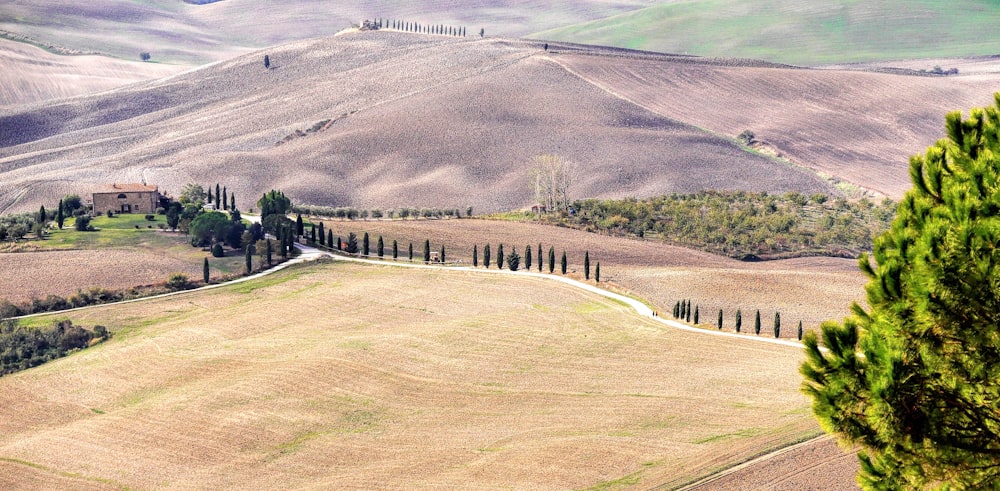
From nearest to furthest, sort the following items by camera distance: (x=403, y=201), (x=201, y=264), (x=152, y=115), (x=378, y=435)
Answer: (x=378, y=435) → (x=201, y=264) → (x=403, y=201) → (x=152, y=115)

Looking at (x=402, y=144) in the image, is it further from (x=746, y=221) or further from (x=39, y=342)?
(x=39, y=342)

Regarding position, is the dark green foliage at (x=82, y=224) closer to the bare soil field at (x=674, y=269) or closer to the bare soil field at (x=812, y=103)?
the bare soil field at (x=674, y=269)

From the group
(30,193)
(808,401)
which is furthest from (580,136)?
(808,401)

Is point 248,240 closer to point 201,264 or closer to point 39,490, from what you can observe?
point 201,264

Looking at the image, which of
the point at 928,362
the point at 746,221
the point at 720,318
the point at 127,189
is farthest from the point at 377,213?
the point at 928,362

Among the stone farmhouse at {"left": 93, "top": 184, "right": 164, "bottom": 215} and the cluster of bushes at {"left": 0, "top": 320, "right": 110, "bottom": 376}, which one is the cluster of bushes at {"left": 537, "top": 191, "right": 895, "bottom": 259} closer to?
the stone farmhouse at {"left": 93, "top": 184, "right": 164, "bottom": 215}
